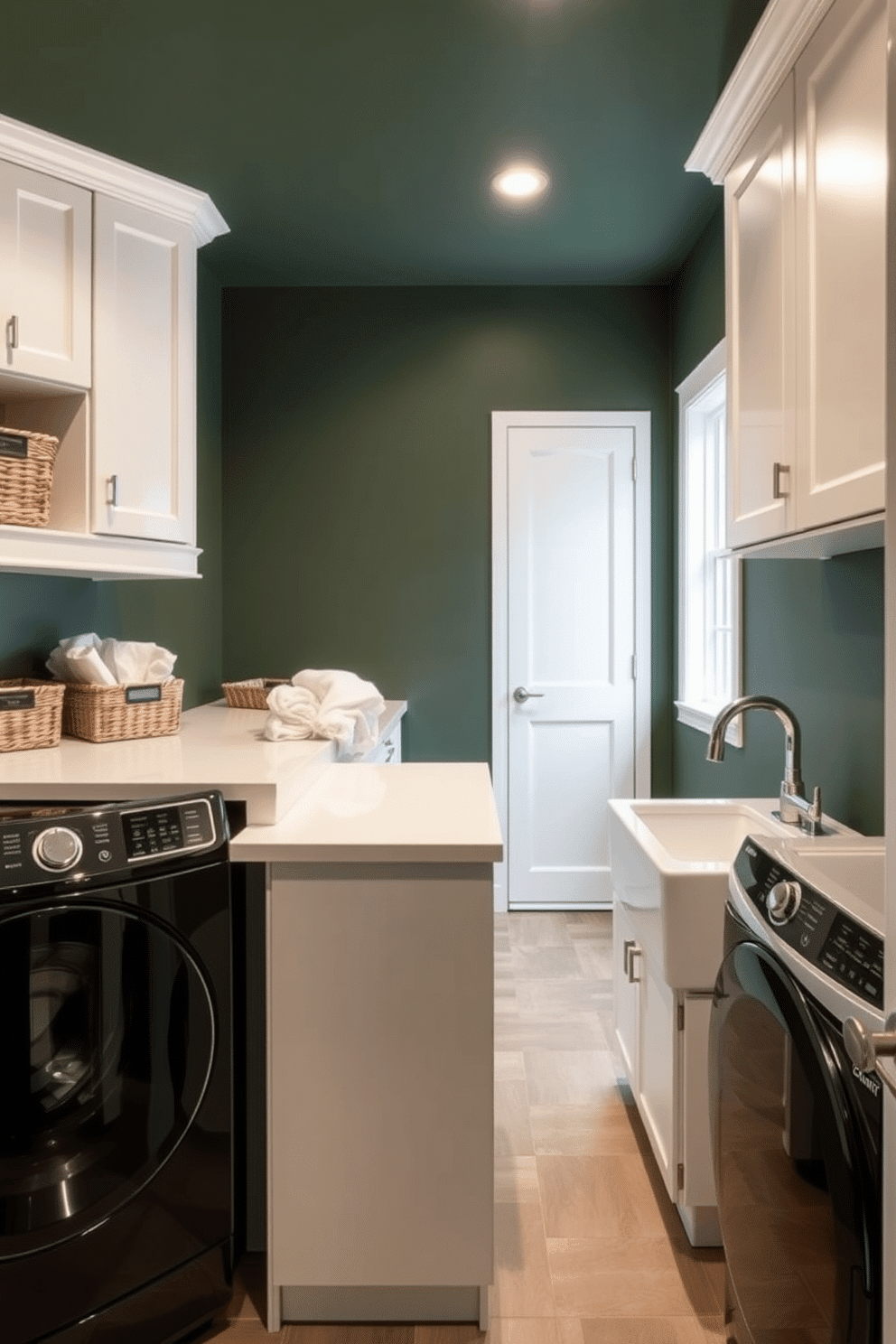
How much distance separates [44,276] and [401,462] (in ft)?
6.72

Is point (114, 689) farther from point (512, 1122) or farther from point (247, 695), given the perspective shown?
point (512, 1122)

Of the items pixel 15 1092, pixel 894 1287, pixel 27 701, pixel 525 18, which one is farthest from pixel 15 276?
pixel 894 1287

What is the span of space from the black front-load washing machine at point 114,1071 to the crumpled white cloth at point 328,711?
2.70 ft

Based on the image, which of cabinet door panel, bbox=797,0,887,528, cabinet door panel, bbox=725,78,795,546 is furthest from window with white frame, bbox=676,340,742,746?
cabinet door panel, bbox=797,0,887,528

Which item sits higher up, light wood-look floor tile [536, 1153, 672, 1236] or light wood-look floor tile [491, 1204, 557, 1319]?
light wood-look floor tile [536, 1153, 672, 1236]

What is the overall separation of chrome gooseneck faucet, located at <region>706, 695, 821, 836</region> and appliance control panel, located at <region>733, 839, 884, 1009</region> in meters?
0.68

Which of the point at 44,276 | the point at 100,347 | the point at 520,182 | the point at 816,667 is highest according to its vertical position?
the point at 520,182

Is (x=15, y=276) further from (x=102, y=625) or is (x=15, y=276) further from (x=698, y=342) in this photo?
(x=698, y=342)

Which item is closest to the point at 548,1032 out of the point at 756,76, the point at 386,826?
the point at 386,826

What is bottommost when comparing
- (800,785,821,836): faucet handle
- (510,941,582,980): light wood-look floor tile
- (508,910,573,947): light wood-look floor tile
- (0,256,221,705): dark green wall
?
(510,941,582,980): light wood-look floor tile

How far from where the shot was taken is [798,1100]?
103 centimetres

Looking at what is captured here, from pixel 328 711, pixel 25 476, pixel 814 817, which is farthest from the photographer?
pixel 328 711

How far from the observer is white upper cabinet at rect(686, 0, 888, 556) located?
55.1 inches

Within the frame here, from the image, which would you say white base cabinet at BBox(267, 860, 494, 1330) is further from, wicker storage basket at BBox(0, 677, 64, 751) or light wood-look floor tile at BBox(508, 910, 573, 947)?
light wood-look floor tile at BBox(508, 910, 573, 947)
